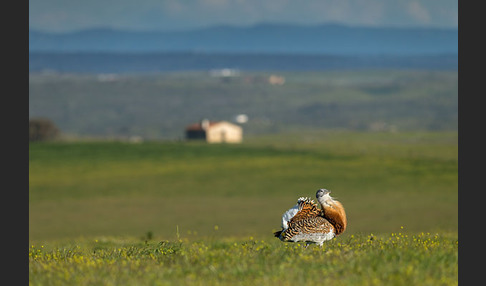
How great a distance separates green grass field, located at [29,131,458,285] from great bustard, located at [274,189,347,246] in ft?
0.83

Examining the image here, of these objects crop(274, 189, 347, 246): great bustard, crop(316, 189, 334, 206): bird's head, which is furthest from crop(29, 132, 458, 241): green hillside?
crop(316, 189, 334, 206): bird's head

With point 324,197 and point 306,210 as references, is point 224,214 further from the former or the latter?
point 324,197

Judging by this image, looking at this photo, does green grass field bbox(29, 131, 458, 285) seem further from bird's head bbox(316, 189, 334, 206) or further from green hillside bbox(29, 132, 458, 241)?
bird's head bbox(316, 189, 334, 206)

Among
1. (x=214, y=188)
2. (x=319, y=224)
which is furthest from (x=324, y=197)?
(x=214, y=188)

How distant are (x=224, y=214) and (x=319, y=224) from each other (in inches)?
2032

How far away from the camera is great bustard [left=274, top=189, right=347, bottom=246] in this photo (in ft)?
47.8

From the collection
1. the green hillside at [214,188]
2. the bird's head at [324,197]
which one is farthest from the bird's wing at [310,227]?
the green hillside at [214,188]

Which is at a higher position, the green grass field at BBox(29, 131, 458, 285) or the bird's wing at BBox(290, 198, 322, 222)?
the bird's wing at BBox(290, 198, 322, 222)

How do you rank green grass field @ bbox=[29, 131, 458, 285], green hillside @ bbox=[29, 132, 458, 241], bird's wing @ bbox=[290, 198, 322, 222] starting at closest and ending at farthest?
green grass field @ bbox=[29, 131, 458, 285] → bird's wing @ bbox=[290, 198, 322, 222] → green hillside @ bbox=[29, 132, 458, 241]

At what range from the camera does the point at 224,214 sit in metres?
65.9

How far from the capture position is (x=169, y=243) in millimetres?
17500

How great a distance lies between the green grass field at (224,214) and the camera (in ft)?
42.4

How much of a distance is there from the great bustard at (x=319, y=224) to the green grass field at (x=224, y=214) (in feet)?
0.83

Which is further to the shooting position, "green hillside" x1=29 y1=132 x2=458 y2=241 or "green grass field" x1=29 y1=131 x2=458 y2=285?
"green hillside" x1=29 y1=132 x2=458 y2=241
